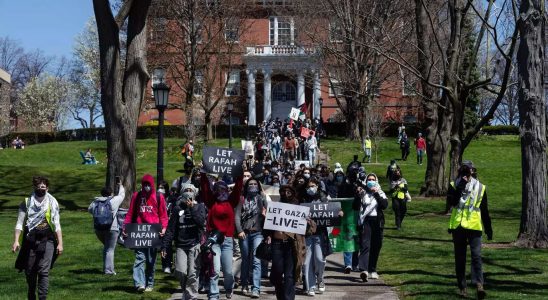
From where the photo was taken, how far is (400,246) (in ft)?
63.1

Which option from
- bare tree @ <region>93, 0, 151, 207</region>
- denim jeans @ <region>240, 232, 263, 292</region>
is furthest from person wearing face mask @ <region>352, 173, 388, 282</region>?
bare tree @ <region>93, 0, 151, 207</region>

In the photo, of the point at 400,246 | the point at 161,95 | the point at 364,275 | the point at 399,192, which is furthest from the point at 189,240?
the point at 399,192

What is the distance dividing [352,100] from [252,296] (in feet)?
125

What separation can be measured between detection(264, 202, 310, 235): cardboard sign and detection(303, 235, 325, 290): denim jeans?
1842 mm

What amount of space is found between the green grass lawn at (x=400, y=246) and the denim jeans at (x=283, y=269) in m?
2.43

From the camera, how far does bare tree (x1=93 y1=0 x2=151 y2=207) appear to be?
74.9 ft

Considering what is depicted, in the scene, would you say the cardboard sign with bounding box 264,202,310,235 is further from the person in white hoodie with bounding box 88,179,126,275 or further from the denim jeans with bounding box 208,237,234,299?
the person in white hoodie with bounding box 88,179,126,275

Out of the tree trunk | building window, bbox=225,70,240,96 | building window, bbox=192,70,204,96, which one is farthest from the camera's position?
building window, bbox=225,70,240,96

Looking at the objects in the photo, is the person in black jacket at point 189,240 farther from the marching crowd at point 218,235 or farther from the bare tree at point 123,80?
the bare tree at point 123,80

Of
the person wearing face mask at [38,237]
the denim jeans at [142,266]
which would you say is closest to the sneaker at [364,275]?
the denim jeans at [142,266]

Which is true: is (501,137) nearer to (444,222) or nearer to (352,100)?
(352,100)

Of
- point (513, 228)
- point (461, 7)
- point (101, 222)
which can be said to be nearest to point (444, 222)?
point (513, 228)

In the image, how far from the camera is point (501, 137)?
2167 inches

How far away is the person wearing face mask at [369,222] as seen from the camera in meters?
14.2
